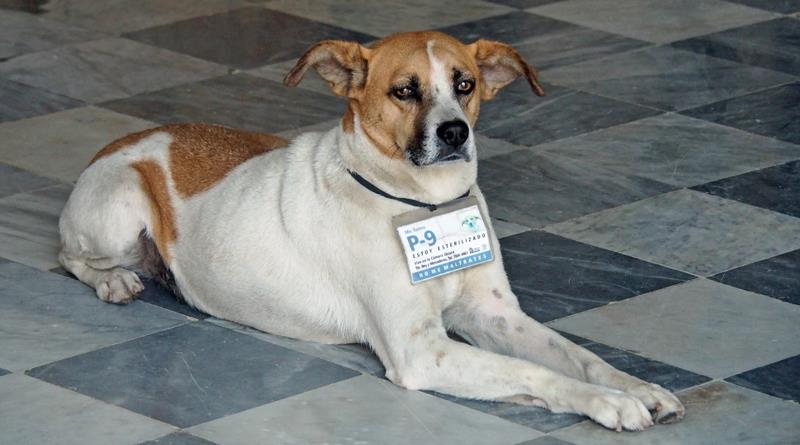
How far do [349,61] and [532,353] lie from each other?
1.01m

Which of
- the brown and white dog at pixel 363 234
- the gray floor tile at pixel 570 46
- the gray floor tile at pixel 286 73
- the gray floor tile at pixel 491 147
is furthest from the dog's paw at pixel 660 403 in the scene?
the gray floor tile at pixel 570 46

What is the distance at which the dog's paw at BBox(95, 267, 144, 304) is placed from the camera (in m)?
5.17

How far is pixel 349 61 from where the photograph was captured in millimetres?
4734

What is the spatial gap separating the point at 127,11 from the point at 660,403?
511cm

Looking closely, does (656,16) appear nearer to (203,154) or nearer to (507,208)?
(507,208)

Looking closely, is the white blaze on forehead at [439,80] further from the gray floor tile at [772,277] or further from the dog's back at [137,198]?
the gray floor tile at [772,277]

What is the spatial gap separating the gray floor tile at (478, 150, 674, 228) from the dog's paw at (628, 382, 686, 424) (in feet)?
5.21

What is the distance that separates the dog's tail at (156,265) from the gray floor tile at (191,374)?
0.26m

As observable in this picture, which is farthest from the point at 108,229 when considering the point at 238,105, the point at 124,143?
the point at 238,105

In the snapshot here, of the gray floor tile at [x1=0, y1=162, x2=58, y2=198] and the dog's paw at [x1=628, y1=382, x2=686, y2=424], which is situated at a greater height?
the dog's paw at [x1=628, y1=382, x2=686, y2=424]

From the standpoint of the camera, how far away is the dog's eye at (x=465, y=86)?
465 centimetres

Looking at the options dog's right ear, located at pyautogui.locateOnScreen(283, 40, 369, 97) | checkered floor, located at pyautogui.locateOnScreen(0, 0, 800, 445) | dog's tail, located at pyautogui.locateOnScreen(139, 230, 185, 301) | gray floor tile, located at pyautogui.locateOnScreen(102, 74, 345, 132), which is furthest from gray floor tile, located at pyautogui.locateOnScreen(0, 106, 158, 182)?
dog's right ear, located at pyautogui.locateOnScreen(283, 40, 369, 97)

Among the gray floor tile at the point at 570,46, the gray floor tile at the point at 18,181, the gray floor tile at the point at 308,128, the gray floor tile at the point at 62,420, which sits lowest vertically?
the gray floor tile at the point at 62,420

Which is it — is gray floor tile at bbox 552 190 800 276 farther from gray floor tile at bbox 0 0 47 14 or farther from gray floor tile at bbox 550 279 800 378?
gray floor tile at bbox 0 0 47 14
